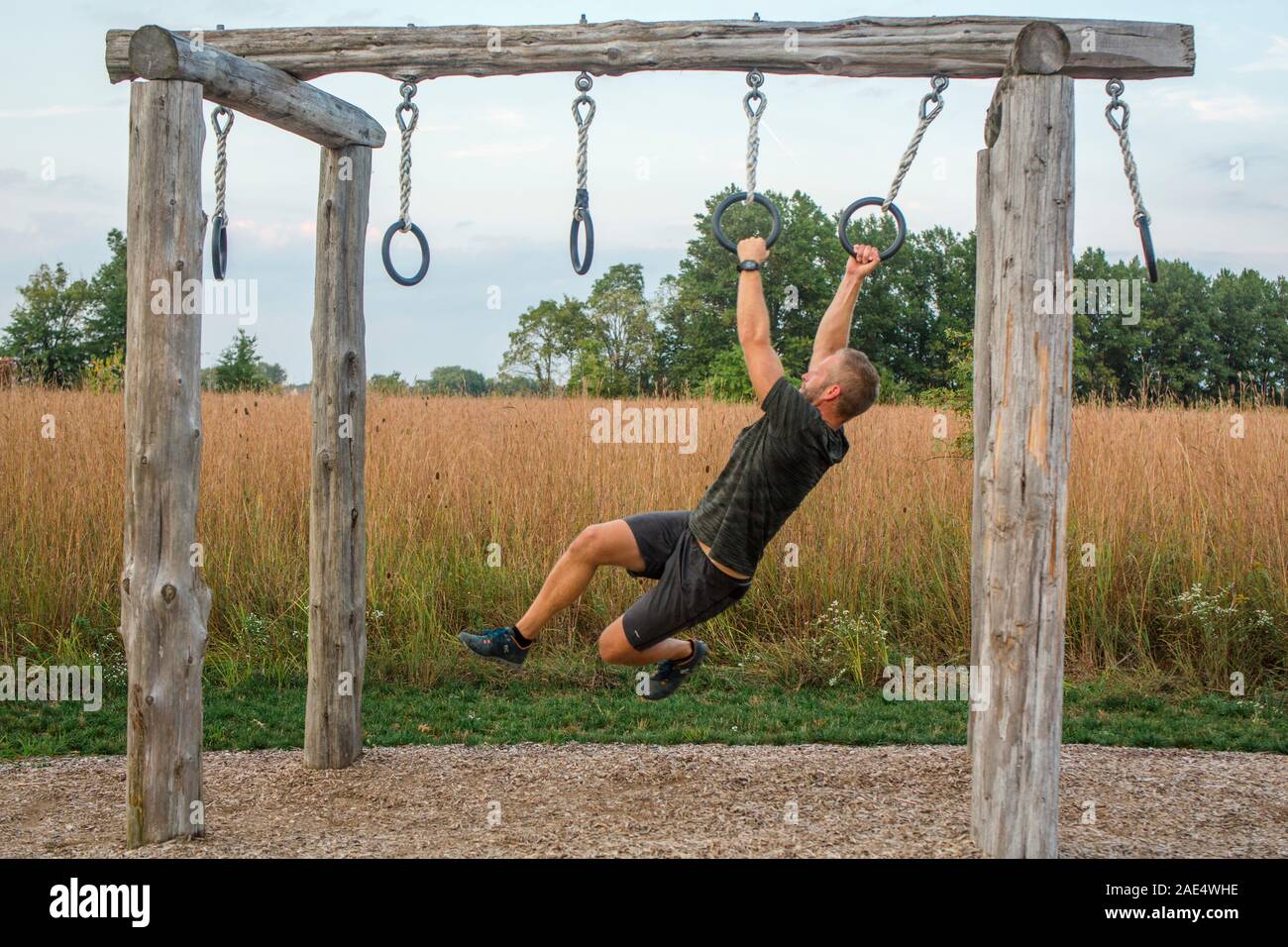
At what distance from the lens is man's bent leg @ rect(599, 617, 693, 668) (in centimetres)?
475

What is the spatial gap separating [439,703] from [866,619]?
2.90 meters

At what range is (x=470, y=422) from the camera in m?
10.2

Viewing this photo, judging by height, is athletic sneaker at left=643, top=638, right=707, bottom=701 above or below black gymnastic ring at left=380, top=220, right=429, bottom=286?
below

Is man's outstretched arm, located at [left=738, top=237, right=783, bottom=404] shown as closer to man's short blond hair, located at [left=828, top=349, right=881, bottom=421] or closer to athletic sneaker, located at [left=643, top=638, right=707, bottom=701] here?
man's short blond hair, located at [left=828, top=349, right=881, bottom=421]

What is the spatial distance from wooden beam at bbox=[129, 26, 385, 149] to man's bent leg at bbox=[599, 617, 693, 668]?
268cm

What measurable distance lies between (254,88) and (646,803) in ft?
11.8

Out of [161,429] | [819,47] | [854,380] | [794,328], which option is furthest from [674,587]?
[794,328]

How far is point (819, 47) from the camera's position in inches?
187

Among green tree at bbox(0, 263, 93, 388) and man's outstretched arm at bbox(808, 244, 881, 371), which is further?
green tree at bbox(0, 263, 93, 388)

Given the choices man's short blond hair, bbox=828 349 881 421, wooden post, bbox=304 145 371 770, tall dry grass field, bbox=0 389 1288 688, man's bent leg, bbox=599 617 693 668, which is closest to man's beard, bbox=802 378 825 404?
man's short blond hair, bbox=828 349 881 421

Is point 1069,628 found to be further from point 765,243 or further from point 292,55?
point 292,55

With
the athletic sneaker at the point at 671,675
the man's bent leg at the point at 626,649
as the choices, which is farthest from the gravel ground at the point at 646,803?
the man's bent leg at the point at 626,649

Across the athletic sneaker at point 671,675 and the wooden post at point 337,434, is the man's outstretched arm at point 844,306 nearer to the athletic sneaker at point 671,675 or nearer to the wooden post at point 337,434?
the athletic sneaker at point 671,675

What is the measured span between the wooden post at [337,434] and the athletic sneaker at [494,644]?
106cm
